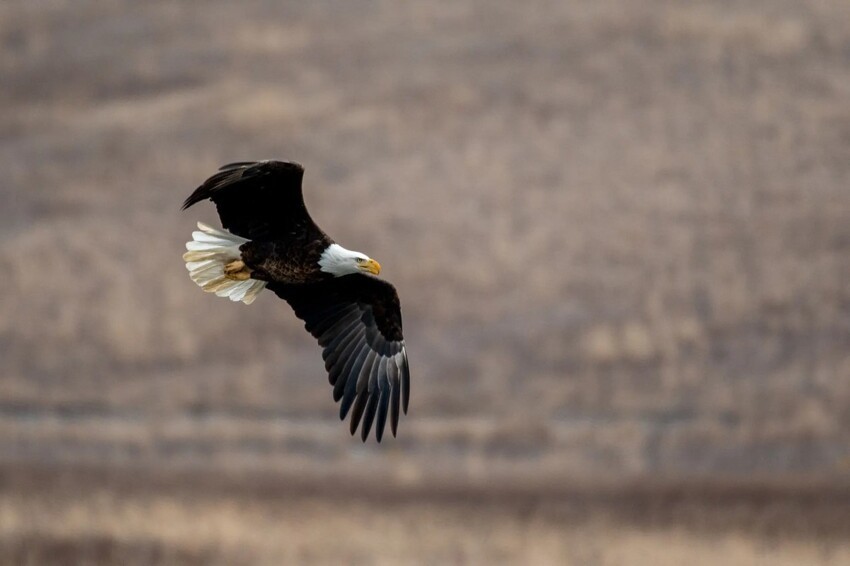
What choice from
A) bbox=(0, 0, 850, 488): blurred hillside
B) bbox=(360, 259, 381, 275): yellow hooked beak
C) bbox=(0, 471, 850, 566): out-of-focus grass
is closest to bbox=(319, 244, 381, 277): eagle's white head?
bbox=(360, 259, 381, 275): yellow hooked beak

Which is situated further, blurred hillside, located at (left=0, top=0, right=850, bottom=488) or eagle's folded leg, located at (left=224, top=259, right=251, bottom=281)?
blurred hillside, located at (left=0, top=0, right=850, bottom=488)

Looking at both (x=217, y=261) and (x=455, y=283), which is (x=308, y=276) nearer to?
(x=217, y=261)

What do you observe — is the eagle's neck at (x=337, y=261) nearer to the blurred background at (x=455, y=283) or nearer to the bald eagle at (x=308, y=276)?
the bald eagle at (x=308, y=276)

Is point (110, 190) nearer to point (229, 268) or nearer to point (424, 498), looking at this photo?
point (424, 498)

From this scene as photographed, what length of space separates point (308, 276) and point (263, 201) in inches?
A: 22.8

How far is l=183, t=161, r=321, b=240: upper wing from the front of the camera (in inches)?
372

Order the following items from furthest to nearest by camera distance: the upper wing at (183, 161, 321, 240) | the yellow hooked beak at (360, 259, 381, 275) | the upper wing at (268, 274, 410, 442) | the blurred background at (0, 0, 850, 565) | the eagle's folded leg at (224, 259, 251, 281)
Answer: the blurred background at (0, 0, 850, 565), the upper wing at (268, 274, 410, 442), the eagle's folded leg at (224, 259, 251, 281), the yellow hooked beak at (360, 259, 381, 275), the upper wing at (183, 161, 321, 240)

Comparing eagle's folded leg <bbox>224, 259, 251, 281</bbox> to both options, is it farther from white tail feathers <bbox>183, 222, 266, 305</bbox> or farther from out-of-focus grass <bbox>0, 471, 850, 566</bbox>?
out-of-focus grass <bbox>0, 471, 850, 566</bbox>

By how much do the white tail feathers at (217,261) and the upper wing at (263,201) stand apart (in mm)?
129

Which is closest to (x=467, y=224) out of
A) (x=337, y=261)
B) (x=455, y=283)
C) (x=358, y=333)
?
(x=455, y=283)

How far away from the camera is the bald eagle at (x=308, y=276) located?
9703 millimetres

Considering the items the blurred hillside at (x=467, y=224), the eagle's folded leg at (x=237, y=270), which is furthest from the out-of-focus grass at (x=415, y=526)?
the eagle's folded leg at (x=237, y=270)

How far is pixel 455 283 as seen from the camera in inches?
950

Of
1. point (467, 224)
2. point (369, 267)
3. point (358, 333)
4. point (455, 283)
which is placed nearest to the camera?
point (369, 267)
